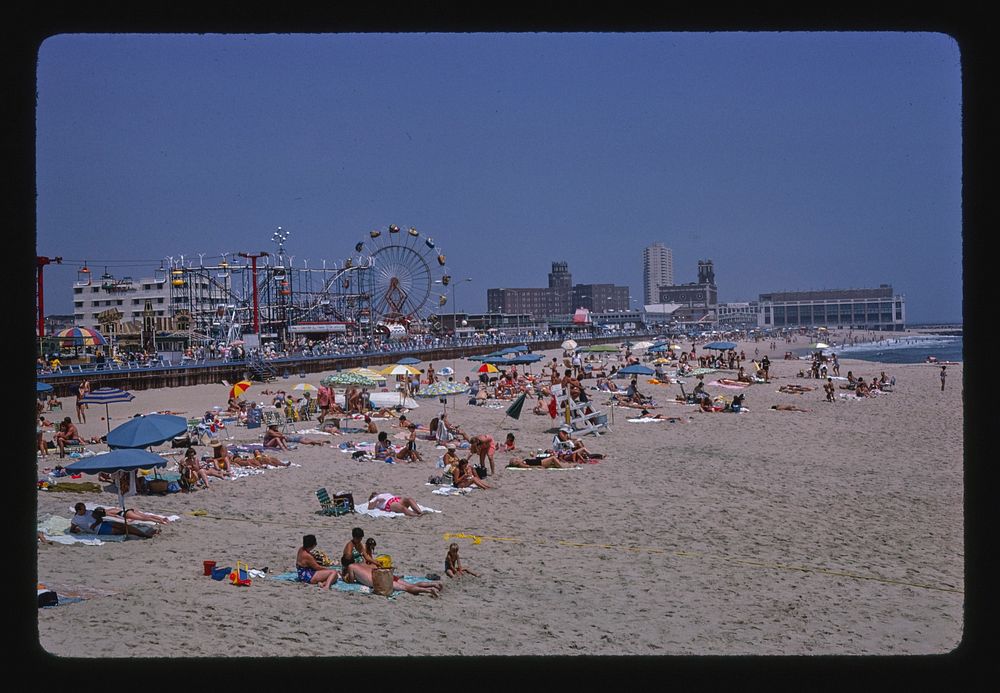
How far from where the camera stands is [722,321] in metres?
142

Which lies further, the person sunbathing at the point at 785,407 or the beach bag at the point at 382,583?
the person sunbathing at the point at 785,407

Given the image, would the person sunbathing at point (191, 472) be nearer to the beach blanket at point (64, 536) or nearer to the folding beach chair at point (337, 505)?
the folding beach chair at point (337, 505)

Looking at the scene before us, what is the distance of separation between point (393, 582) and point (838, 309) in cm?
13369

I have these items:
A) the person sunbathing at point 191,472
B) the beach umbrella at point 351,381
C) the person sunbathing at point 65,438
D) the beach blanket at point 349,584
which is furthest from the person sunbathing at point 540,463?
the beach umbrella at point 351,381

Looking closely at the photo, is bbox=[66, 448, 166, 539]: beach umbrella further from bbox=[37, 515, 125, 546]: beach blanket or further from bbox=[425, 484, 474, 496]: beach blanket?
bbox=[425, 484, 474, 496]: beach blanket

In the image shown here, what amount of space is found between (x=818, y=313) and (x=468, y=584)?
13289cm

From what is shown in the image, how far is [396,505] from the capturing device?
8422 mm

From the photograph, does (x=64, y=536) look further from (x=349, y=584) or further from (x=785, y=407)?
(x=785, y=407)

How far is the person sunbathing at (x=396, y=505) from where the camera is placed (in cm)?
836

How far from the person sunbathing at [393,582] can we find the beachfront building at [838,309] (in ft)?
417

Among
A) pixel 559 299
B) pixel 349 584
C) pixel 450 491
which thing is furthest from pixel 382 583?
pixel 559 299
